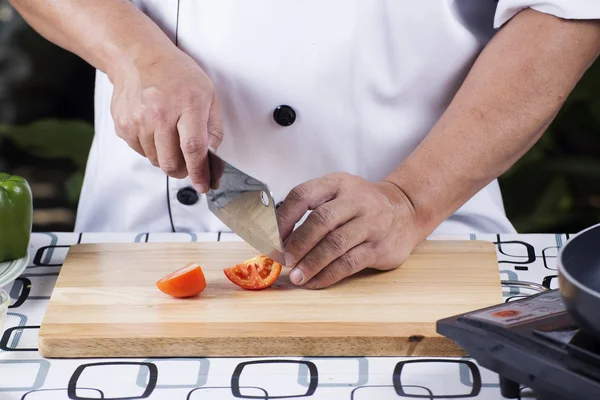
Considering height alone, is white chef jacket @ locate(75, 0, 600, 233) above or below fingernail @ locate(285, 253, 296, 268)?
above

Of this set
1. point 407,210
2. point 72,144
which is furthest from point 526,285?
point 72,144

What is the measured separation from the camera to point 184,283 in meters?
1.09

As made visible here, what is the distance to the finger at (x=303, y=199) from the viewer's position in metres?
1.13

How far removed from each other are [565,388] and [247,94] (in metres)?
0.69

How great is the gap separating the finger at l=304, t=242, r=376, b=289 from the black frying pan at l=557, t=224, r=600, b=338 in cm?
34

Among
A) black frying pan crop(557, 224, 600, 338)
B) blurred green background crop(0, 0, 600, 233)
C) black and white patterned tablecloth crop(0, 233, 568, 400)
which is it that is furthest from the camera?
blurred green background crop(0, 0, 600, 233)

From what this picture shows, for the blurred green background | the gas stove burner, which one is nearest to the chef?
the gas stove burner

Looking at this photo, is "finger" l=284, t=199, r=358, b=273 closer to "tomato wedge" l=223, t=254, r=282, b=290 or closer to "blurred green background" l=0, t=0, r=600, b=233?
"tomato wedge" l=223, t=254, r=282, b=290

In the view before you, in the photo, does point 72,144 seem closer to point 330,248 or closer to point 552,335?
point 330,248

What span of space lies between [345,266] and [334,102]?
0.28 m

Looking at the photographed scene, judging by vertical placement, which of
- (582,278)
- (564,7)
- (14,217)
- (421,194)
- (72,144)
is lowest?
(72,144)

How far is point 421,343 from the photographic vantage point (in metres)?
1.00

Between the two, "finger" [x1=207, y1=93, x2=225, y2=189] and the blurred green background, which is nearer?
"finger" [x1=207, y1=93, x2=225, y2=189]

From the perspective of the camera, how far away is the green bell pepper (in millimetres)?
1199
